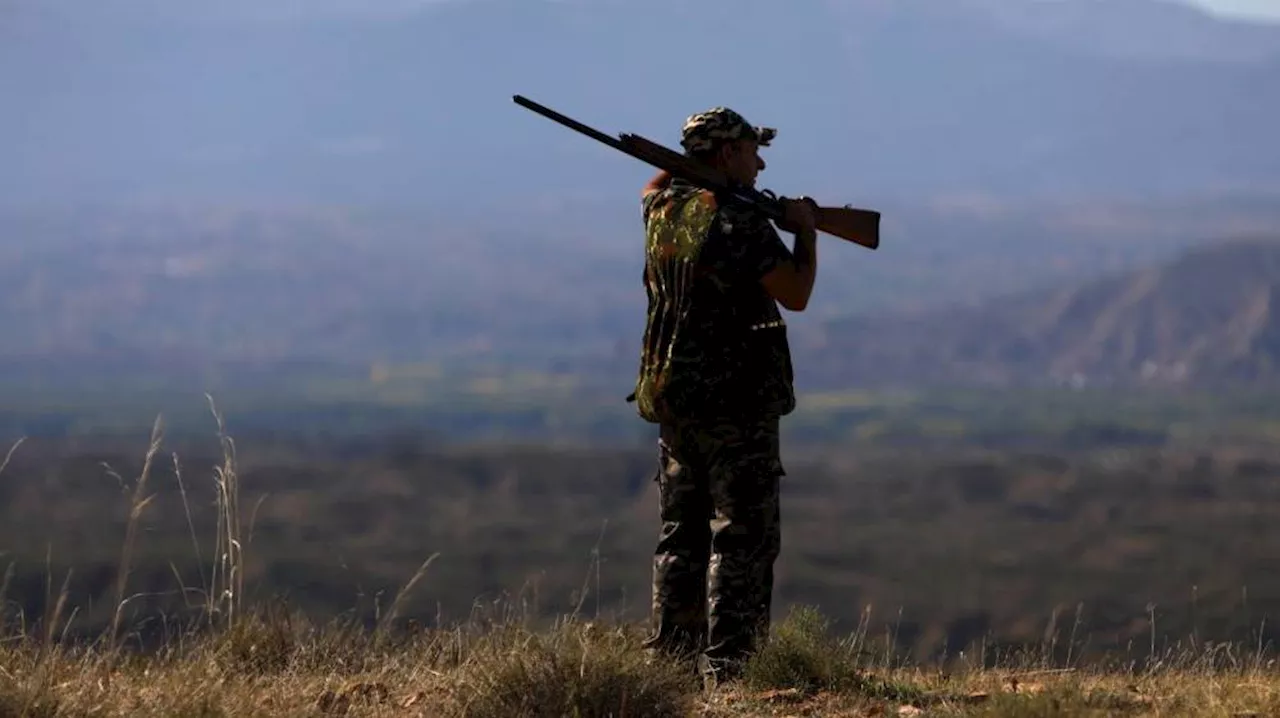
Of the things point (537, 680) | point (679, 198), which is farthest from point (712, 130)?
point (537, 680)

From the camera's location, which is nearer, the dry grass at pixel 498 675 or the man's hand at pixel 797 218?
the dry grass at pixel 498 675

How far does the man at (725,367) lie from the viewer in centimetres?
677

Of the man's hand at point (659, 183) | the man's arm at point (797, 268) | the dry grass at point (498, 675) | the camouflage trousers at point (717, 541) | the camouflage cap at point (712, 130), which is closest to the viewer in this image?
the dry grass at point (498, 675)

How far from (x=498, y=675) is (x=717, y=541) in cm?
111

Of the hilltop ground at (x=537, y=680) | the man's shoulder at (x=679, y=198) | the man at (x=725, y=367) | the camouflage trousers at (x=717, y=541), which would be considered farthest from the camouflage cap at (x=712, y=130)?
the hilltop ground at (x=537, y=680)

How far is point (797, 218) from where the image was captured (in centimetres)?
679

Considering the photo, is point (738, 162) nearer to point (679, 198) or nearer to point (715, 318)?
point (679, 198)

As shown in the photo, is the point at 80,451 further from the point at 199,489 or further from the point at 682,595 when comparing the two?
the point at 682,595

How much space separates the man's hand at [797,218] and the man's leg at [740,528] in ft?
2.17

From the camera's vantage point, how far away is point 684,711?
6156 mm

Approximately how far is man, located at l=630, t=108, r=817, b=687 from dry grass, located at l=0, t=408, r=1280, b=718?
0.80 feet

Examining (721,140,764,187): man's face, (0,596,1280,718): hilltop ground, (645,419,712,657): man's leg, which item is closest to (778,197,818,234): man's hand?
(721,140,764,187): man's face

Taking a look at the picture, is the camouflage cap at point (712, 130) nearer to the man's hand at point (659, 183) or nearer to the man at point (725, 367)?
the man at point (725, 367)

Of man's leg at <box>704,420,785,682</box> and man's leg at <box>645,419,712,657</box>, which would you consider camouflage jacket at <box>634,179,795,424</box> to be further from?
man's leg at <box>645,419,712,657</box>
